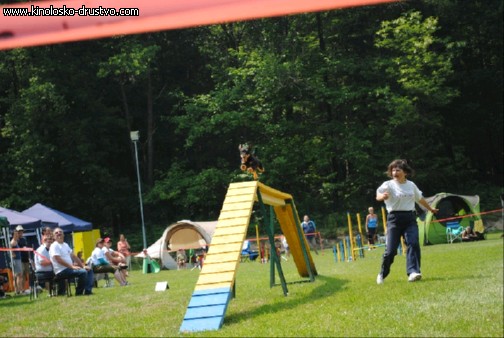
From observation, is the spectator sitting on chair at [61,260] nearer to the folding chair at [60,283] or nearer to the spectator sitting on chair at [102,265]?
the folding chair at [60,283]

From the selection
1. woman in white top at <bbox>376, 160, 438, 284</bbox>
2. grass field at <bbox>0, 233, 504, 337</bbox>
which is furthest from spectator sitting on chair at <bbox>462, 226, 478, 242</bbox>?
woman in white top at <bbox>376, 160, 438, 284</bbox>

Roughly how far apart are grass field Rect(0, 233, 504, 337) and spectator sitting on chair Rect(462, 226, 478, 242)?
1224 cm

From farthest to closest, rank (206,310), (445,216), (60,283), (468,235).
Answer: (445,216), (468,235), (60,283), (206,310)

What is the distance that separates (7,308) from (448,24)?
103ft

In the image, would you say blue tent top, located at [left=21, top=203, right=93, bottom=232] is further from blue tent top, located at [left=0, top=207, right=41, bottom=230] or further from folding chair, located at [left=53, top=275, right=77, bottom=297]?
folding chair, located at [left=53, top=275, right=77, bottom=297]

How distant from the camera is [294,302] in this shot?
879 cm

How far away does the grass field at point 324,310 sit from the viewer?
242 inches

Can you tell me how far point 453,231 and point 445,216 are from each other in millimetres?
2716

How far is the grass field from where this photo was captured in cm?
615

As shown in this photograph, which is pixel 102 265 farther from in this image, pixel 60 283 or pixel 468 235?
pixel 468 235

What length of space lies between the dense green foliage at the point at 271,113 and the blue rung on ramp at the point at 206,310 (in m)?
29.0

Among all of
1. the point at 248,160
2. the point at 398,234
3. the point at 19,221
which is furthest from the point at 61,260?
the point at 19,221

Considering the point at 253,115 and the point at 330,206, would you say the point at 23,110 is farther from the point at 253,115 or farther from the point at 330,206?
the point at 330,206

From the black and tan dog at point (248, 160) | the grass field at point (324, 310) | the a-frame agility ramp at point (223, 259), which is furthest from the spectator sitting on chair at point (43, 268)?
the black and tan dog at point (248, 160)
